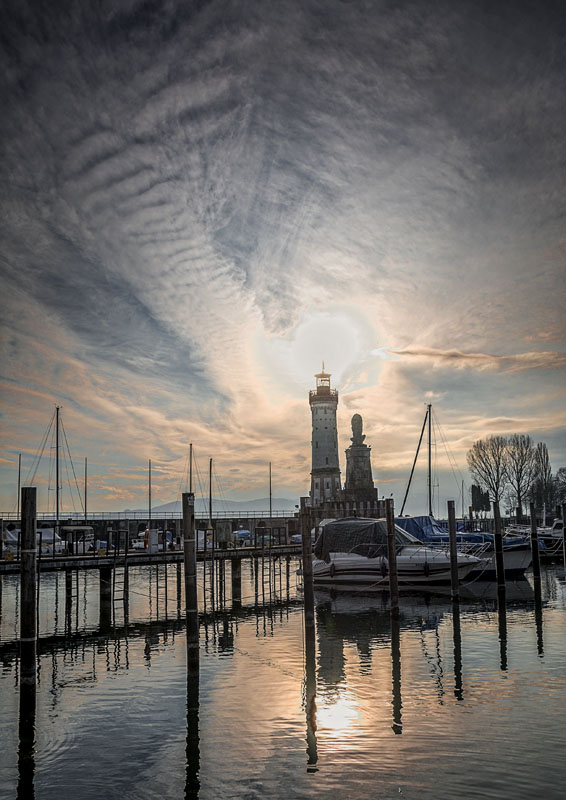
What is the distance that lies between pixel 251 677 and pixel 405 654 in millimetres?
5077

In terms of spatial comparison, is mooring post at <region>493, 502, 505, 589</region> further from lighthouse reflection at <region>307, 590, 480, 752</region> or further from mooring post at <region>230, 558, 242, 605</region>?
mooring post at <region>230, 558, 242, 605</region>

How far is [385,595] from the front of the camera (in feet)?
112

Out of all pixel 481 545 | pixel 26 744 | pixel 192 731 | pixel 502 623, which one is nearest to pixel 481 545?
pixel 481 545

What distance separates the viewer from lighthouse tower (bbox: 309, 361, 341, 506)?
Answer: 101375 millimetres

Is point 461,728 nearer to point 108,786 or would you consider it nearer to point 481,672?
point 481,672

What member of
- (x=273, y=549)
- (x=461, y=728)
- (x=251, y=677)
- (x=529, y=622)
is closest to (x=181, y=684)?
(x=251, y=677)

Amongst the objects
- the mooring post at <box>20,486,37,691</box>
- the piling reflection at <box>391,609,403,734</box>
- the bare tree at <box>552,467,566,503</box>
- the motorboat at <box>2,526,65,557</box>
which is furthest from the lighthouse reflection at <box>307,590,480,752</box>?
the bare tree at <box>552,467,566,503</box>

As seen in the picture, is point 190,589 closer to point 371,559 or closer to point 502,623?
point 502,623

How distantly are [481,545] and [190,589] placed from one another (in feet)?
88.9

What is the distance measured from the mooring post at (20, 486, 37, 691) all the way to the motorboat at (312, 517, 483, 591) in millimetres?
20991

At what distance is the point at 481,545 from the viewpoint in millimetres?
41062

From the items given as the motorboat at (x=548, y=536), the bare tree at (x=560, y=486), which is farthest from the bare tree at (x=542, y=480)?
the motorboat at (x=548, y=536)

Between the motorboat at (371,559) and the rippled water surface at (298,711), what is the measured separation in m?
7.19

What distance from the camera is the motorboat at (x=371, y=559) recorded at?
34.2 m
